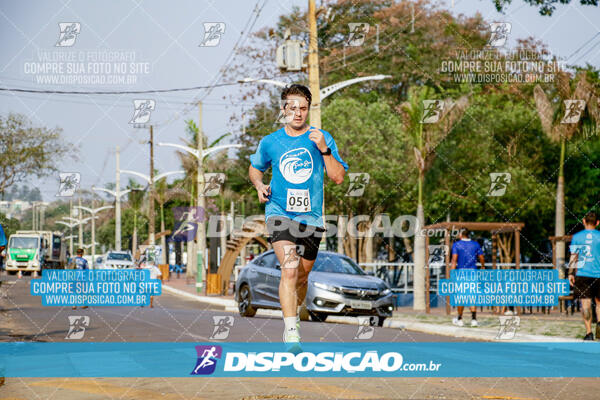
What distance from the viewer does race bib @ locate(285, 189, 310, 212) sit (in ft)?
18.2

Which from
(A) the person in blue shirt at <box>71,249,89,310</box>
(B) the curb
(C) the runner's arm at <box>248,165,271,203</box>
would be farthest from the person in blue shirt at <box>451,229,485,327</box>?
(C) the runner's arm at <box>248,165,271,203</box>

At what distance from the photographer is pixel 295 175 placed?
555cm

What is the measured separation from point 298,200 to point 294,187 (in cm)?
9

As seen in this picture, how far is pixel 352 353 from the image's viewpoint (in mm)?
5680

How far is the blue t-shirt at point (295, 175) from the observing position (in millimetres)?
5555

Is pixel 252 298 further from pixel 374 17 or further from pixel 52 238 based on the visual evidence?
pixel 52 238

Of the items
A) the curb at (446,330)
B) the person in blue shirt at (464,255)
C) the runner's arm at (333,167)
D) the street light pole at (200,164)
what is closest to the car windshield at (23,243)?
the street light pole at (200,164)

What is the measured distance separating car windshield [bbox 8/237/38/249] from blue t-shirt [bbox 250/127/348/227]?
159 ft

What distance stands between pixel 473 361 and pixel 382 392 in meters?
0.77

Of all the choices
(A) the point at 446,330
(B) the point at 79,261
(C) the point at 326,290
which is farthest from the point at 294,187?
(B) the point at 79,261

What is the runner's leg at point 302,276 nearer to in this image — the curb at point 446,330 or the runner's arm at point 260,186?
the runner's arm at point 260,186

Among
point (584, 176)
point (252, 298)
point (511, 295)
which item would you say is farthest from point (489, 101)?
point (252, 298)

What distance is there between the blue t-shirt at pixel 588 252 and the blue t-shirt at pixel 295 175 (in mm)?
8029

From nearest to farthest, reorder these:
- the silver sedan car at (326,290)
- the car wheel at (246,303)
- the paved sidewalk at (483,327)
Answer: the paved sidewalk at (483,327) < the silver sedan car at (326,290) < the car wheel at (246,303)
